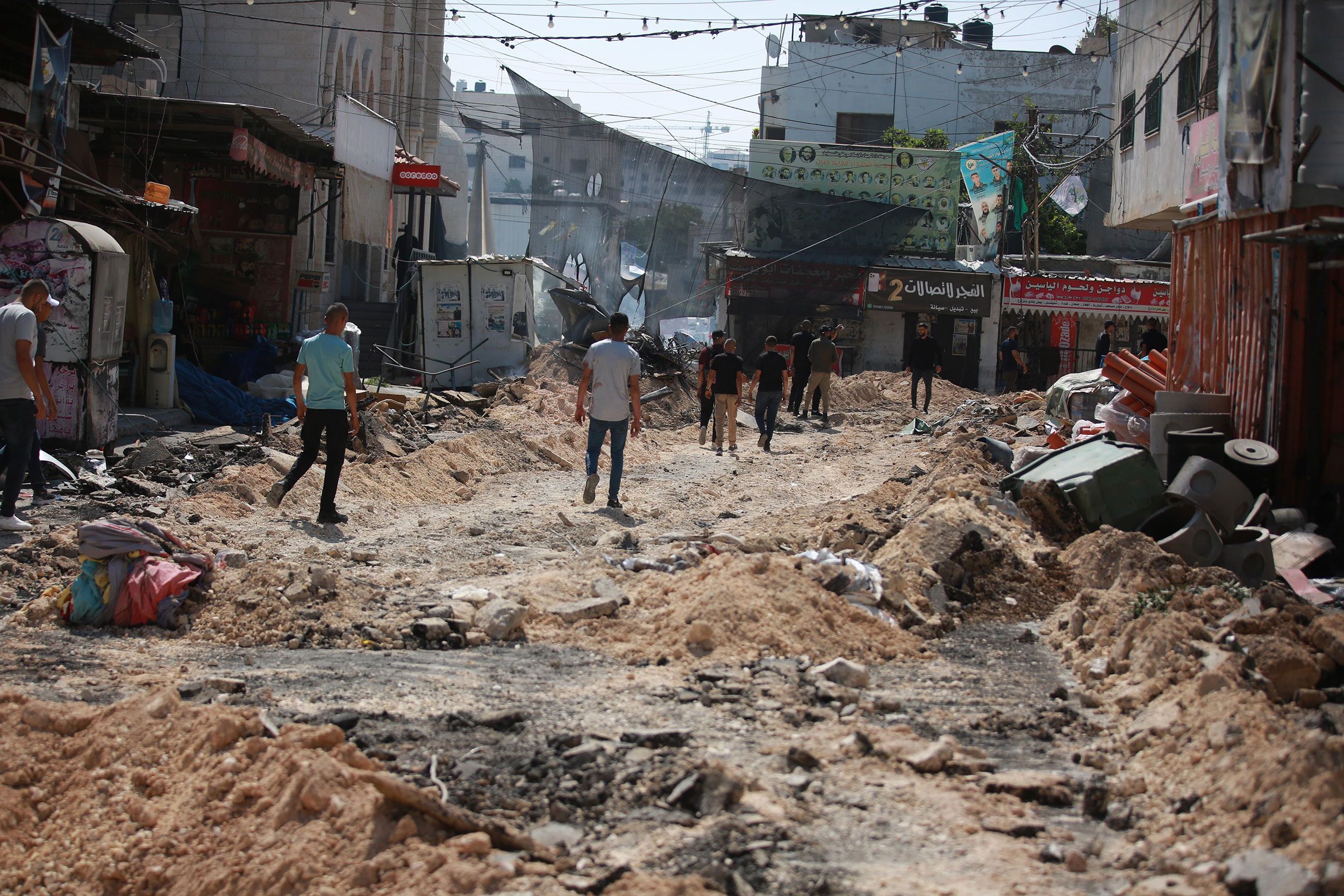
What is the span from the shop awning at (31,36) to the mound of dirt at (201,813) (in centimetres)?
1038

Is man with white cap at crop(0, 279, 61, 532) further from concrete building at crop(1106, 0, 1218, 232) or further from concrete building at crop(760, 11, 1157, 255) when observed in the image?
concrete building at crop(760, 11, 1157, 255)

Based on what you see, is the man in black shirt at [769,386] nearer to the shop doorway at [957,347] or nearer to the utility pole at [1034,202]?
the utility pole at [1034,202]

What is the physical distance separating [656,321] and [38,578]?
23287 mm

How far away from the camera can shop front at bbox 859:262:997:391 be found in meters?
31.1

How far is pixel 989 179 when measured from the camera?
3144 cm

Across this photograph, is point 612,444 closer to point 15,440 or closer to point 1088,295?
point 15,440

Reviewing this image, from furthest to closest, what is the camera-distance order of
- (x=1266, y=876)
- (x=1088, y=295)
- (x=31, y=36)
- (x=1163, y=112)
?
(x=1088, y=295) → (x=1163, y=112) → (x=31, y=36) → (x=1266, y=876)

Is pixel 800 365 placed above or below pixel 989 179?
below

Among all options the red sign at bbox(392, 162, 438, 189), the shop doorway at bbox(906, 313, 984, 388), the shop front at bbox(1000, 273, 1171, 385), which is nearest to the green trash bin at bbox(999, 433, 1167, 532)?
the red sign at bbox(392, 162, 438, 189)

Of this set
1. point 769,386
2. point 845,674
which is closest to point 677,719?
point 845,674

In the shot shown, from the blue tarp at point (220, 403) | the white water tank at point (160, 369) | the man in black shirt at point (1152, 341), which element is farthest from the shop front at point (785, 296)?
the white water tank at point (160, 369)

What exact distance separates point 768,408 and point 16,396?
33.6 ft

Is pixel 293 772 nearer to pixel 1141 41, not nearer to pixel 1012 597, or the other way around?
pixel 1012 597

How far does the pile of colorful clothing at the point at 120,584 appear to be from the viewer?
241 inches
